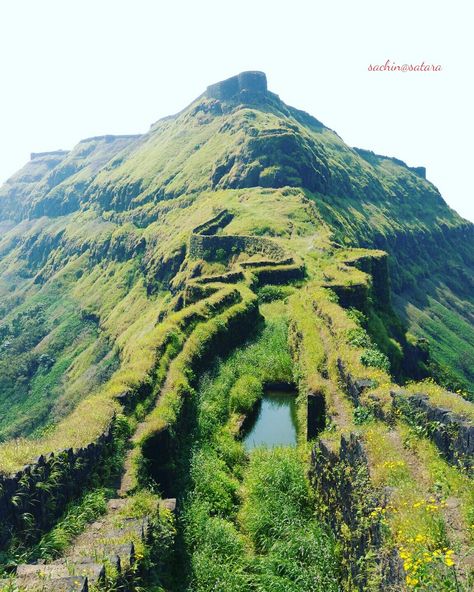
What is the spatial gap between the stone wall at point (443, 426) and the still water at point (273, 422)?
32.0ft

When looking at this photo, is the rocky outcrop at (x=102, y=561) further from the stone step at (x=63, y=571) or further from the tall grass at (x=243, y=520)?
the tall grass at (x=243, y=520)

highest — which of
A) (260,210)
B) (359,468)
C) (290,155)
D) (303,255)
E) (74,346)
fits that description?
(290,155)

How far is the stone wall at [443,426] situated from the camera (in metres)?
12.3

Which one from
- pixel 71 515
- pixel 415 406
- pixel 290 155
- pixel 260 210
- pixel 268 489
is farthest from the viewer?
pixel 290 155

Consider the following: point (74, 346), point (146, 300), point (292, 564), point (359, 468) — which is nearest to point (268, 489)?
point (292, 564)

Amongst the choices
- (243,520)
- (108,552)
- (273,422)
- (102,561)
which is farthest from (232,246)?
(102,561)

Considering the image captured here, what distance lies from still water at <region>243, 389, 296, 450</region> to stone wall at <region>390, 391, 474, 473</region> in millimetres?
9768

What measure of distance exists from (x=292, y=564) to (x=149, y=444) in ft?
24.4

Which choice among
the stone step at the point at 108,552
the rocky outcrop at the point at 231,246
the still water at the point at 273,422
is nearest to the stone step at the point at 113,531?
the stone step at the point at 108,552

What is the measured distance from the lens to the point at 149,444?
751 inches

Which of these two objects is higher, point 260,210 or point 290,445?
point 260,210

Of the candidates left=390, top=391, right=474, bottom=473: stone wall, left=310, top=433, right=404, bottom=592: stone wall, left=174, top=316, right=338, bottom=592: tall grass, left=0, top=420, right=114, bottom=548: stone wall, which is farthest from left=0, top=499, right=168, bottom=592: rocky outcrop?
left=390, top=391, right=474, bottom=473: stone wall

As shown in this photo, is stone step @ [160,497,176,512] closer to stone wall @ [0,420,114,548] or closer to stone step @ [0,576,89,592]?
Result: stone wall @ [0,420,114,548]

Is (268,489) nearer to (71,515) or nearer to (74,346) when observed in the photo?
(71,515)
